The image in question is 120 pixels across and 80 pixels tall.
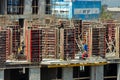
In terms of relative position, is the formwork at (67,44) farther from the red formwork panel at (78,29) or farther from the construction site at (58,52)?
the red formwork panel at (78,29)

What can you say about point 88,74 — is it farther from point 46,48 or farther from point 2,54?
point 2,54

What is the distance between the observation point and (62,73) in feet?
83.6

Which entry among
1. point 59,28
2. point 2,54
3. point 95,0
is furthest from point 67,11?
point 2,54

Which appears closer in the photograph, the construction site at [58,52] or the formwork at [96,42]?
the construction site at [58,52]

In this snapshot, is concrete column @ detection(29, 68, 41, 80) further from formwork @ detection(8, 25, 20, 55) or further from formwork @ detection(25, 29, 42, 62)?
formwork @ detection(8, 25, 20, 55)

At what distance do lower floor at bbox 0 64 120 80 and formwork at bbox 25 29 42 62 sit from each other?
73 centimetres

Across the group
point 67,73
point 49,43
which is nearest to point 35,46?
point 49,43

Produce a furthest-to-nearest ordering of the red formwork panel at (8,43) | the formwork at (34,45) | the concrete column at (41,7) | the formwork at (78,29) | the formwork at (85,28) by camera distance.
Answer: the concrete column at (41,7), the formwork at (85,28), the formwork at (78,29), the red formwork panel at (8,43), the formwork at (34,45)

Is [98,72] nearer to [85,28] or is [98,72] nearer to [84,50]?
[84,50]

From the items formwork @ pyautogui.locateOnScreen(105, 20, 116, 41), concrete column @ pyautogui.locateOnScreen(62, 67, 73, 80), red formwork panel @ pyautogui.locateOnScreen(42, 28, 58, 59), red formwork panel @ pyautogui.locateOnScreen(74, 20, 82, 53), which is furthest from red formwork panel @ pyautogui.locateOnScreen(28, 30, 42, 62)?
formwork @ pyautogui.locateOnScreen(105, 20, 116, 41)

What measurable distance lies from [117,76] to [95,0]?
67.8ft

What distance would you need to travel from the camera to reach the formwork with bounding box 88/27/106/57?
27172 millimetres

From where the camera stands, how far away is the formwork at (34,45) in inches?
984

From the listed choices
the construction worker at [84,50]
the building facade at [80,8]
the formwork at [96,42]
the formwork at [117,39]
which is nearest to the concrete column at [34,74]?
the construction worker at [84,50]
